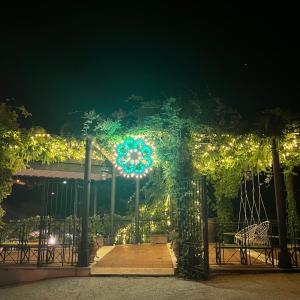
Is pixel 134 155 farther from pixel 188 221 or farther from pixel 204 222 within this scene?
pixel 204 222

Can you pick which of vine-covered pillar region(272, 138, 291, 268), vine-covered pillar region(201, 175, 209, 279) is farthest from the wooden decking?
vine-covered pillar region(272, 138, 291, 268)

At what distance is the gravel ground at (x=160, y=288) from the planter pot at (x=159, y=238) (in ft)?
20.9

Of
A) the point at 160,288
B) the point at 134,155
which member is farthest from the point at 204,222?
the point at 134,155

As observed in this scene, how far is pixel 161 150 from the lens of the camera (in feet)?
28.2

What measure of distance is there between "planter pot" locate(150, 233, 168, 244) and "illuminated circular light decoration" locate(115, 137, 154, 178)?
4294 mm

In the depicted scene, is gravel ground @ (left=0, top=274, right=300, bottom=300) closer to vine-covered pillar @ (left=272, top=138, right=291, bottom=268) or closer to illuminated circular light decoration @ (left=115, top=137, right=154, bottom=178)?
vine-covered pillar @ (left=272, top=138, right=291, bottom=268)

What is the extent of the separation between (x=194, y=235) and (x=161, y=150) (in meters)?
2.21

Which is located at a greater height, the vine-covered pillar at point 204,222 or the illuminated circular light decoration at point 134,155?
the illuminated circular light decoration at point 134,155

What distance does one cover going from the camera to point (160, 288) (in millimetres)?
6457

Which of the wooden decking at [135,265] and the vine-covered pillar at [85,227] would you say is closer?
the wooden decking at [135,265]

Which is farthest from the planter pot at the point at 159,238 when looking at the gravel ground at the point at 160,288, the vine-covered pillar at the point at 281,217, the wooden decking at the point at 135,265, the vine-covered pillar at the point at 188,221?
the gravel ground at the point at 160,288

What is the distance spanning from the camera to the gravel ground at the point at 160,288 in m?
5.99

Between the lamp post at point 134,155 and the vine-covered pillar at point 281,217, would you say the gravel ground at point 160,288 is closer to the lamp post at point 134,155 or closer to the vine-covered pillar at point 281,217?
the vine-covered pillar at point 281,217

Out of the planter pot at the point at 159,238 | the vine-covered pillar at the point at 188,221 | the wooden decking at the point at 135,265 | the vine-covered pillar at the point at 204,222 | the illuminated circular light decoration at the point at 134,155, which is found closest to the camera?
the vine-covered pillar at the point at 204,222
